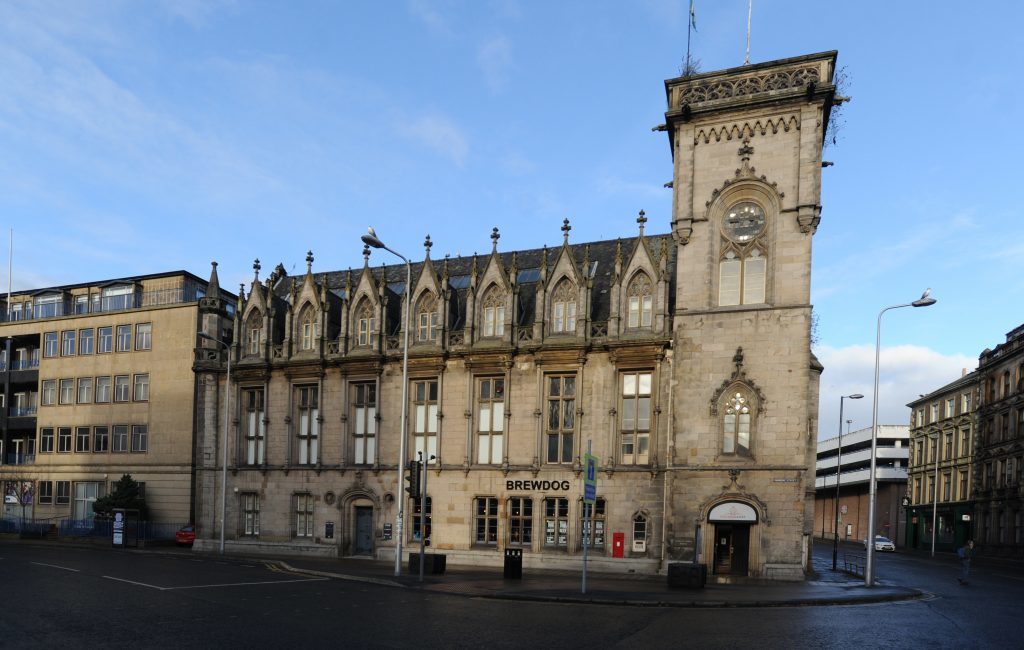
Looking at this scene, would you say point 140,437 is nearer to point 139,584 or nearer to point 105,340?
point 105,340

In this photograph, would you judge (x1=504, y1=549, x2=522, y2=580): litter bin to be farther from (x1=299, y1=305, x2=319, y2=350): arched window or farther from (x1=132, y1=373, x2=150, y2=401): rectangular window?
(x1=132, y1=373, x2=150, y2=401): rectangular window

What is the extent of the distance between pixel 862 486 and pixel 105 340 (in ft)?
277

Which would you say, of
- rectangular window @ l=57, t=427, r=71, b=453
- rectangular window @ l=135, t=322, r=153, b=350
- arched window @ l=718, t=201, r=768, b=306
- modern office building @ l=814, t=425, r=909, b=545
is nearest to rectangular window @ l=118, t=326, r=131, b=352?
rectangular window @ l=135, t=322, r=153, b=350

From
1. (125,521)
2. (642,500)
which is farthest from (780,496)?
(125,521)

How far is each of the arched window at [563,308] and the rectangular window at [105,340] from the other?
33163mm

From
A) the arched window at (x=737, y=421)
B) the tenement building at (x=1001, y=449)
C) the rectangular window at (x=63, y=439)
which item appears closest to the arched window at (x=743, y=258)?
the arched window at (x=737, y=421)

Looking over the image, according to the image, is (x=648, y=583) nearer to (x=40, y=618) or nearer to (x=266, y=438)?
(x=40, y=618)

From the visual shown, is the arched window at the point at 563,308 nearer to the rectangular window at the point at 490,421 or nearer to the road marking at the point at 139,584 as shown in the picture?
the rectangular window at the point at 490,421

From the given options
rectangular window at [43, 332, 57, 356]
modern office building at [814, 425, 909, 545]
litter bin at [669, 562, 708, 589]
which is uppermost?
rectangular window at [43, 332, 57, 356]

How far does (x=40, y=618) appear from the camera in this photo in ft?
59.0

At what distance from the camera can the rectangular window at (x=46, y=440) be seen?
5553 centimetres

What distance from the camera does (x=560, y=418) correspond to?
36906 millimetres

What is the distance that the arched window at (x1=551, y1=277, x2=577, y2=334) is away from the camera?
37.4 meters

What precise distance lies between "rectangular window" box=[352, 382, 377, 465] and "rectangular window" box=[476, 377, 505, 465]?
581 cm
